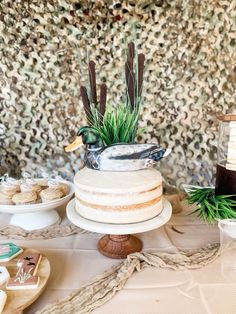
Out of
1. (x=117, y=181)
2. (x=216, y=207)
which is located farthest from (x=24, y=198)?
(x=216, y=207)

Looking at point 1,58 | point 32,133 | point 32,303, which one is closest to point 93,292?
point 32,303

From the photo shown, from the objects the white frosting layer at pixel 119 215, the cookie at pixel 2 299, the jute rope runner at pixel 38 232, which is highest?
the white frosting layer at pixel 119 215

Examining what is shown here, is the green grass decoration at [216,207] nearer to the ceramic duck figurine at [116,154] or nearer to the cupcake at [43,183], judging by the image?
the ceramic duck figurine at [116,154]

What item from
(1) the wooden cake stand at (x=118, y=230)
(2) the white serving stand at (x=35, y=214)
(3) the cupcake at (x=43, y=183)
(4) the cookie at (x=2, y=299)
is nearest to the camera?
(4) the cookie at (x=2, y=299)

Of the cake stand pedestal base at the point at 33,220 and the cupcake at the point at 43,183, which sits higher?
the cupcake at the point at 43,183

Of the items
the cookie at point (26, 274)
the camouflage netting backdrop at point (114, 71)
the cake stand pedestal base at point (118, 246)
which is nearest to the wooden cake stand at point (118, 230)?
the cake stand pedestal base at point (118, 246)

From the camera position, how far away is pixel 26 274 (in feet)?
1.88

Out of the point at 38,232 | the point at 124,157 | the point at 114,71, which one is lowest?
the point at 38,232

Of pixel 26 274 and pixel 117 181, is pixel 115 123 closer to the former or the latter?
pixel 117 181

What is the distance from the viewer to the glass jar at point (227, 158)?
0.70 meters

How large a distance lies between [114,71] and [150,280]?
0.63 meters

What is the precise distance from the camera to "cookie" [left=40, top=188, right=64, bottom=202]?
32.4 inches

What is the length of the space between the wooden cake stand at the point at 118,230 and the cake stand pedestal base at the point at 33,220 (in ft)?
0.50

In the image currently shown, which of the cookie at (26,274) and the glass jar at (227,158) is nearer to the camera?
the cookie at (26,274)
